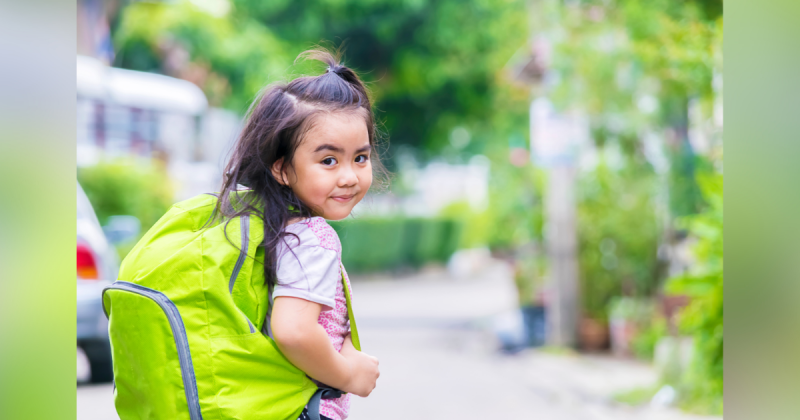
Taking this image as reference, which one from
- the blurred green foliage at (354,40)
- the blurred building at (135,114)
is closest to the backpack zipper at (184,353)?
the blurred building at (135,114)

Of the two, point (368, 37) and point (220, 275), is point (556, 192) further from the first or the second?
point (220, 275)

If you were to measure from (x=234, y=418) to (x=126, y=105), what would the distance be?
11.8 meters

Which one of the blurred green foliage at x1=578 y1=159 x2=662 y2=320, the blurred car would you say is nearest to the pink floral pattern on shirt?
the blurred car

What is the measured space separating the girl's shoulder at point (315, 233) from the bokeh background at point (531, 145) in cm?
31

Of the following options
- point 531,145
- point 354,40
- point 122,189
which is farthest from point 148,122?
point 531,145

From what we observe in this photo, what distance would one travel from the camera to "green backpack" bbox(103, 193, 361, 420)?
1334 mm

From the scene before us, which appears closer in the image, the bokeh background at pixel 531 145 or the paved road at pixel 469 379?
the paved road at pixel 469 379

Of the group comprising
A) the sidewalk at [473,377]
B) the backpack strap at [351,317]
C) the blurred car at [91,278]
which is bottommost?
the sidewalk at [473,377]

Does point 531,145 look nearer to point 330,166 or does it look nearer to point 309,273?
point 330,166

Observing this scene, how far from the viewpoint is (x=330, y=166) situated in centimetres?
153

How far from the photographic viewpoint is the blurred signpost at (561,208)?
29.0 ft

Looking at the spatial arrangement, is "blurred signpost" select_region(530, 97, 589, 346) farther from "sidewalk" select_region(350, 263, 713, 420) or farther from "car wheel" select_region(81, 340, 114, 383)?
"car wheel" select_region(81, 340, 114, 383)

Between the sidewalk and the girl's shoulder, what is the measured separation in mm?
4434

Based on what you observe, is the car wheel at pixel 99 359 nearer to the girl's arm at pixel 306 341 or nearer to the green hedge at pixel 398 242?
the girl's arm at pixel 306 341
